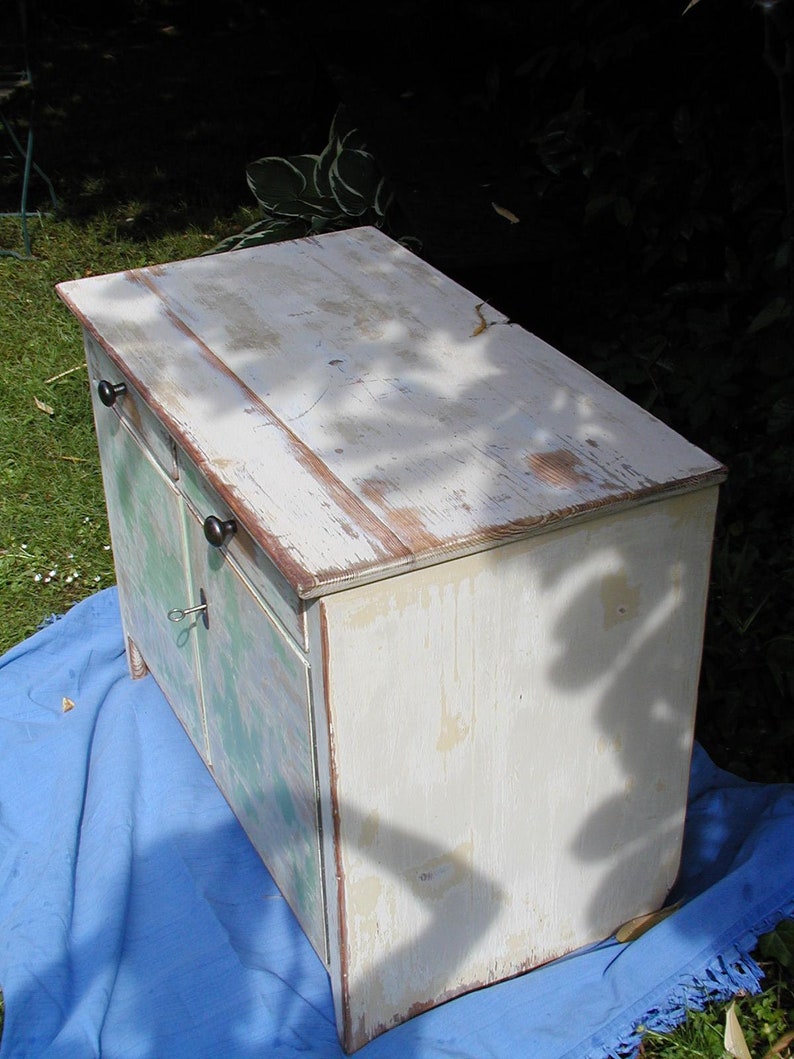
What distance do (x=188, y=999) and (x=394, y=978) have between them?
16.9 inches

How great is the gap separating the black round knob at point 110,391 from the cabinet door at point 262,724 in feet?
1.12

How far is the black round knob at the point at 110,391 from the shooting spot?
2275mm

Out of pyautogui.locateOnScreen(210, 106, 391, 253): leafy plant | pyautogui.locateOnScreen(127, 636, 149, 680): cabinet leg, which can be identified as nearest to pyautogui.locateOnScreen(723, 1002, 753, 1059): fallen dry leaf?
pyautogui.locateOnScreen(127, 636, 149, 680): cabinet leg

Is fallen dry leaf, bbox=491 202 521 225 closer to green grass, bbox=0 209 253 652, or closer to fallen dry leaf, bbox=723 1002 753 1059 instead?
green grass, bbox=0 209 253 652

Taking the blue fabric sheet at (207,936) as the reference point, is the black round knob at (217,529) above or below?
above

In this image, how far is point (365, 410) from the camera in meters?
1.96

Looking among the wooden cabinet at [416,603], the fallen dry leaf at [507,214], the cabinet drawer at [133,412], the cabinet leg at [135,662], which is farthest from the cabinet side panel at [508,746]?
the fallen dry leaf at [507,214]

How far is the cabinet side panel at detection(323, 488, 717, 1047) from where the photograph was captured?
1.70 metres

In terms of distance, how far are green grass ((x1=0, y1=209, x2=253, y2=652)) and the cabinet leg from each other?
407 millimetres

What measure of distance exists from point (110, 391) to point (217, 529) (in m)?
0.60

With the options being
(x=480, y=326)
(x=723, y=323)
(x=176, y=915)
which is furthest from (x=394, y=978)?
(x=723, y=323)

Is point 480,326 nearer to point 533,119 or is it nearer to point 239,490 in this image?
point 239,490

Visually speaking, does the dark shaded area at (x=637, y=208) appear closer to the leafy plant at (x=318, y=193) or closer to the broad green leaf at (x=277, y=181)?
the leafy plant at (x=318, y=193)

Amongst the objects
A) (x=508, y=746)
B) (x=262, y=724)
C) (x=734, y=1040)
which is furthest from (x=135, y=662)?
(x=734, y=1040)
